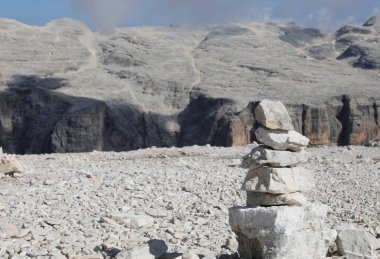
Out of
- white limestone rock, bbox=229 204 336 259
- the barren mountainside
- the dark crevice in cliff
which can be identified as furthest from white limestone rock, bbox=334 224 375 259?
the dark crevice in cliff

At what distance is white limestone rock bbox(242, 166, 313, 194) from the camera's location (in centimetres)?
1041

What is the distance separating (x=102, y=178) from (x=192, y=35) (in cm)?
9181

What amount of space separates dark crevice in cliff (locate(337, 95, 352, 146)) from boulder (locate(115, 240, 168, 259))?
1875 inches

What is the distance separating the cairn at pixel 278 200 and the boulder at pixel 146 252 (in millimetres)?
1424

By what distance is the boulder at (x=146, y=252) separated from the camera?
10.8 meters

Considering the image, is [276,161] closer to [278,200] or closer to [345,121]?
[278,200]

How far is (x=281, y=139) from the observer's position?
34.3ft

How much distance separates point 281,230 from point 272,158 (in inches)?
46.1

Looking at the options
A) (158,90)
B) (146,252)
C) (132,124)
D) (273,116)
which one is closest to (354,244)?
(273,116)

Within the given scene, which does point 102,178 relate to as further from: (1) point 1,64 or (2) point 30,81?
(1) point 1,64

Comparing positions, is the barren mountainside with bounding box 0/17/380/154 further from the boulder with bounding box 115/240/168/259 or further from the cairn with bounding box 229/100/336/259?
the cairn with bounding box 229/100/336/259

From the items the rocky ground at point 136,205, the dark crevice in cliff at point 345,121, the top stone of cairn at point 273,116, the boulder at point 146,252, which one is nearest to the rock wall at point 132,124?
the dark crevice in cliff at point 345,121

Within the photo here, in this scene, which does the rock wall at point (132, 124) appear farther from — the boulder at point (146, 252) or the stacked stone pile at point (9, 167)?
the boulder at point (146, 252)

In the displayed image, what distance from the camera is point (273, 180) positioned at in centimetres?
1046
